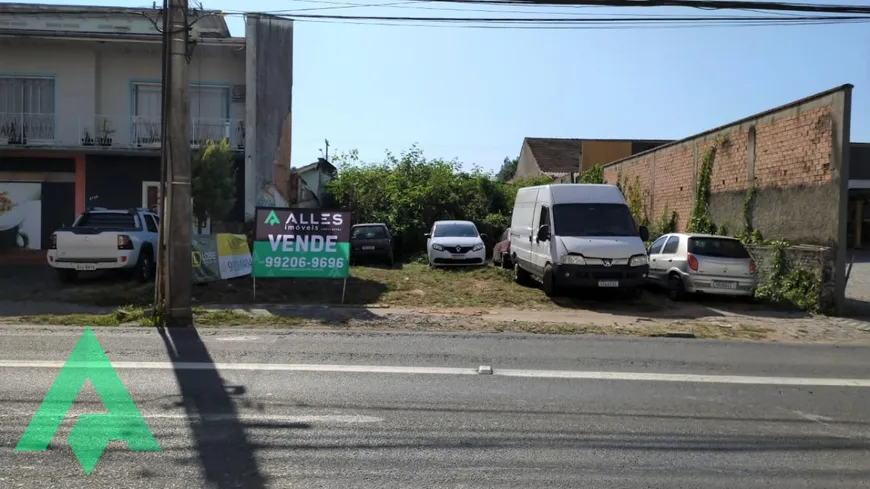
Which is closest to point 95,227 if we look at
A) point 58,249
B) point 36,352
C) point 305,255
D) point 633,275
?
point 58,249

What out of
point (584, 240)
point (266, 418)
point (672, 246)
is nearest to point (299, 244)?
point (584, 240)

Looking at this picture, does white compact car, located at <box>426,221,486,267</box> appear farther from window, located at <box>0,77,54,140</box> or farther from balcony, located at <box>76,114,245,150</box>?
window, located at <box>0,77,54,140</box>

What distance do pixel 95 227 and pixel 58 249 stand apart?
86cm

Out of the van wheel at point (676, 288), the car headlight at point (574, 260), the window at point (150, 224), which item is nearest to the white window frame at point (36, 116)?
the window at point (150, 224)

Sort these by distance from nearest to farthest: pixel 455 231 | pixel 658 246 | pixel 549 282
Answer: pixel 549 282, pixel 658 246, pixel 455 231

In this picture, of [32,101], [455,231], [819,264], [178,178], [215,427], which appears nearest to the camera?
[215,427]

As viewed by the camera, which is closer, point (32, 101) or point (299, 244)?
point (299, 244)

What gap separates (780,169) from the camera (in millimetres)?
14922

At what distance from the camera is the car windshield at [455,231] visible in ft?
65.6

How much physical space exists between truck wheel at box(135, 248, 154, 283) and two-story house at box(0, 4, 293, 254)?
615 cm

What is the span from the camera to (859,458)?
15.9 feet

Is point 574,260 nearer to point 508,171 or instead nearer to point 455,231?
point 455,231

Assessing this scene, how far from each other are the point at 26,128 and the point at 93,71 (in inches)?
110

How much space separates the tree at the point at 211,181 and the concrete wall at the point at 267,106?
112 centimetres
